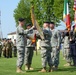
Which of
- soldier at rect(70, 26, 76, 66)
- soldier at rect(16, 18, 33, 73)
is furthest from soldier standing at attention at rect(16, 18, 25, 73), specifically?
soldier at rect(70, 26, 76, 66)

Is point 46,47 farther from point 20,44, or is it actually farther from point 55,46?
point 55,46

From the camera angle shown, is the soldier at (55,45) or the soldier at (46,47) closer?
the soldier at (46,47)

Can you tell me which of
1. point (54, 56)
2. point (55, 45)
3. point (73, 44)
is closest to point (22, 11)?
point (73, 44)

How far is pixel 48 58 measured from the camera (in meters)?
11.5

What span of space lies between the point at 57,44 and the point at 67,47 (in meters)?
2.58

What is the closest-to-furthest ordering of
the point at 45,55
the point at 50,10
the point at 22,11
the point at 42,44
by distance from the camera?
the point at 45,55 < the point at 42,44 < the point at 50,10 < the point at 22,11

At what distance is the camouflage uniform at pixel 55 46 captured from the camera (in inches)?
489

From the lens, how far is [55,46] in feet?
41.0

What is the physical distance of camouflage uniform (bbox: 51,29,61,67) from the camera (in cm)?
1242

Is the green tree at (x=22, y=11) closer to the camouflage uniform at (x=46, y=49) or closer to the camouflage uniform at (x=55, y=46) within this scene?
the camouflage uniform at (x=55, y=46)

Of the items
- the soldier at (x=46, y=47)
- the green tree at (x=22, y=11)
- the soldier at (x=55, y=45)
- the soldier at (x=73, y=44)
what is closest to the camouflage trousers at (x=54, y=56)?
the soldier at (x=55, y=45)

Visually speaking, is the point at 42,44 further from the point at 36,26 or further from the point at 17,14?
the point at 17,14

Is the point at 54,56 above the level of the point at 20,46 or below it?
below

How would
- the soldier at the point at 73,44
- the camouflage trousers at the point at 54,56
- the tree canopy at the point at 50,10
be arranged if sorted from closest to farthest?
the camouflage trousers at the point at 54,56
the soldier at the point at 73,44
the tree canopy at the point at 50,10
